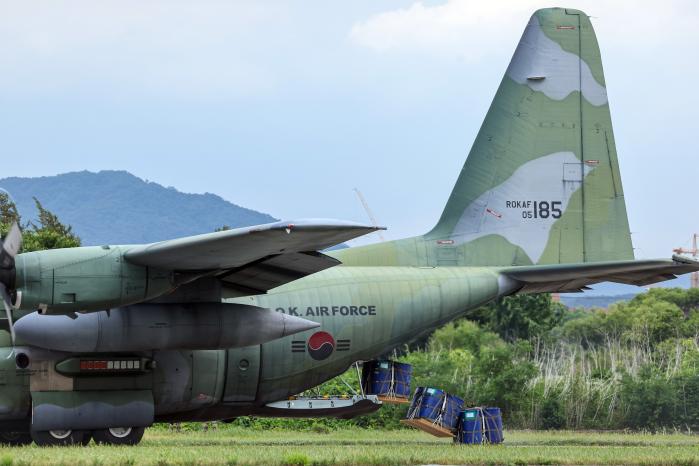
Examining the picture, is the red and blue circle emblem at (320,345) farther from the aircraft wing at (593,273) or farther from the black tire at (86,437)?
the black tire at (86,437)

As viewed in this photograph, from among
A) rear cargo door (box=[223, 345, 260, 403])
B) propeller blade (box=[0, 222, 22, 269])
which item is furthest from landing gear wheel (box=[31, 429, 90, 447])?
propeller blade (box=[0, 222, 22, 269])

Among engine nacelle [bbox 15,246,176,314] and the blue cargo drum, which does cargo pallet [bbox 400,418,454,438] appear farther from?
engine nacelle [bbox 15,246,176,314]

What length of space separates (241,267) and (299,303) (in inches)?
93.1

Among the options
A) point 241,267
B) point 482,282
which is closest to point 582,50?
point 482,282

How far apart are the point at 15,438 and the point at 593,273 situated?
10.6m

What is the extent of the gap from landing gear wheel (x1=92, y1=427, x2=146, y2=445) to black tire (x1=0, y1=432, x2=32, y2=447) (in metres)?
1.76

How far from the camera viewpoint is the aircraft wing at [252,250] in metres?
14.0

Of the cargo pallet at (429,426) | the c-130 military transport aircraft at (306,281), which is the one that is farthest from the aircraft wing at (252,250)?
the cargo pallet at (429,426)

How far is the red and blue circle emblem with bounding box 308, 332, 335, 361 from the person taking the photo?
18.8 meters

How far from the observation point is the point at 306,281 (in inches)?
751

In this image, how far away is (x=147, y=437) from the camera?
22734mm

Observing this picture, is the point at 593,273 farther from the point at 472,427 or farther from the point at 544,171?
the point at 472,427

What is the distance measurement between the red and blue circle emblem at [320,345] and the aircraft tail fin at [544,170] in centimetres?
325

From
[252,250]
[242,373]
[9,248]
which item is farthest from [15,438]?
[252,250]
